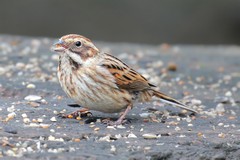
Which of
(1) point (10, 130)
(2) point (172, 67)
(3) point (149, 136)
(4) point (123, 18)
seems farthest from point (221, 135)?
(4) point (123, 18)

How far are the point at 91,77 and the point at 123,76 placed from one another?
0.44 meters

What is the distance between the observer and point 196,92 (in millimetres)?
10047

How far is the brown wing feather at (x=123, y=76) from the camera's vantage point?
781cm

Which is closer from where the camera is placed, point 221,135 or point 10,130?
point 10,130

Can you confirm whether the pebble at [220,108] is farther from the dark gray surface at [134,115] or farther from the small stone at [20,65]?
the small stone at [20,65]

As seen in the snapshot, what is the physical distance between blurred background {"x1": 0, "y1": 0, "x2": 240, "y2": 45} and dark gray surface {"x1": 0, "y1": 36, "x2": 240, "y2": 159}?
4.77m

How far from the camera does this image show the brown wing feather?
7.81 m

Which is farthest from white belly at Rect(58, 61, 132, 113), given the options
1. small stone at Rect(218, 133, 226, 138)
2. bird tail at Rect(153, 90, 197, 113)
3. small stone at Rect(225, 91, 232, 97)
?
small stone at Rect(225, 91, 232, 97)

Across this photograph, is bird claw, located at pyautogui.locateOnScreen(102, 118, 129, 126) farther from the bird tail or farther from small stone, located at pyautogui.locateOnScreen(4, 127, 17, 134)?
small stone, located at pyautogui.locateOnScreen(4, 127, 17, 134)

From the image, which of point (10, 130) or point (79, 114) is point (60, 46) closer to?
point (79, 114)

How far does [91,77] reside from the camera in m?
7.57

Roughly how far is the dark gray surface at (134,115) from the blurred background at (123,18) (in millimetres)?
4771

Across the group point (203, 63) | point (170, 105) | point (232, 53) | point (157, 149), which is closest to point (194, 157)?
point (157, 149)

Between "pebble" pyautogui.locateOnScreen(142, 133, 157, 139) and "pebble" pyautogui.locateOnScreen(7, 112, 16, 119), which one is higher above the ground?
"pebble" pyautogui.locateOnScreen(7, 112, 16, 119)
